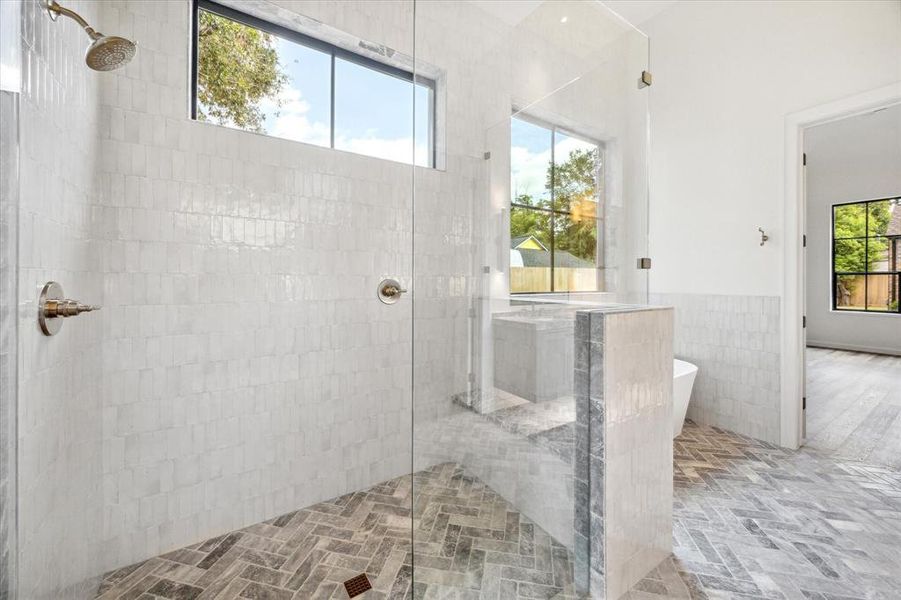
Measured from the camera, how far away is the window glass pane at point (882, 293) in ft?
19.8

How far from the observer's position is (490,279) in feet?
5.76

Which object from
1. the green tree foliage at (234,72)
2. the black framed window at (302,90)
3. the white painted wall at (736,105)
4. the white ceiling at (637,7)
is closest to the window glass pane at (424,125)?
the black framed window at (302,90)

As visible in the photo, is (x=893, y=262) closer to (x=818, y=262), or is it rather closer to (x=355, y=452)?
(x=818, y=262)

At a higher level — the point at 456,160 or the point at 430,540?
the point at 456,160

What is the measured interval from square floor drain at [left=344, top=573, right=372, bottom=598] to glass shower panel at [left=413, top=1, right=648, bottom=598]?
311mm

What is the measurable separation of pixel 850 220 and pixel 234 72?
8554 mm

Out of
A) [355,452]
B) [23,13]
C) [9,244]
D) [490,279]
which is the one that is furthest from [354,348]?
[23,13]

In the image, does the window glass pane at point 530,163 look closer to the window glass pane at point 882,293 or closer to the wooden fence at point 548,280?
the wooden fence at point 548,280

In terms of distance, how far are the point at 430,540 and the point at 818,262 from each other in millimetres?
8173

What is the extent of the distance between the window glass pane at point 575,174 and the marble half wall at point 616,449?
0.56 m

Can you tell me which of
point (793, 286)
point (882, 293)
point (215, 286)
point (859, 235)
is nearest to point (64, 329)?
point (215, 286)

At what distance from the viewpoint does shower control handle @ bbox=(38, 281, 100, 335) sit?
1031mm

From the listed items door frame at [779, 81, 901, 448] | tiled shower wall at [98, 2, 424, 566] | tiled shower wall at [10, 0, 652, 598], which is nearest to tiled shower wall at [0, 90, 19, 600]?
tiled shower wall at [10, 0, 652, 598]

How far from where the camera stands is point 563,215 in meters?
1.80
